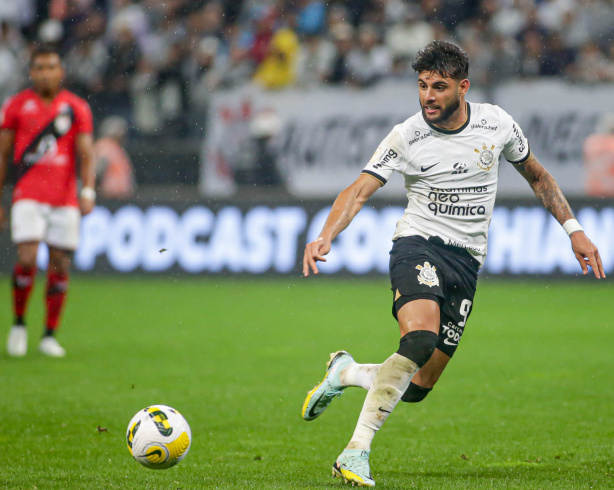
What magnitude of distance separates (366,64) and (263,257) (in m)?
4.24

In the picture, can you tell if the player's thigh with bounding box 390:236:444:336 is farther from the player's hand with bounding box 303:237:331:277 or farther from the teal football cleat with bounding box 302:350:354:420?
the teal football cleat with bounding box 302:350:354:420

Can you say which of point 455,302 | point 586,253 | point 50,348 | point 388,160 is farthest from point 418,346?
point 50,348

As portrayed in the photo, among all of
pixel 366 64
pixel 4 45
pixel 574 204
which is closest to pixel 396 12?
pixel 366 64

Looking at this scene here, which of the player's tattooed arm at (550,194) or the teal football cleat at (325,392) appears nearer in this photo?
the player's tattooed arm at (550,194)

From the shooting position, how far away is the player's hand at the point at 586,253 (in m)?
5.28

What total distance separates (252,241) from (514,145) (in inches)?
374

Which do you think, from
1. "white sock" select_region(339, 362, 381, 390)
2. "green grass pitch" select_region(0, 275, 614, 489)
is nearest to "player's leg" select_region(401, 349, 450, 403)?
"white sock" select_region(339, 362, 381, 390)

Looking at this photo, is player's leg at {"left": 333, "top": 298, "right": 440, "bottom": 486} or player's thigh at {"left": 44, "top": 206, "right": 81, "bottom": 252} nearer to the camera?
player's leg at {"left": 333, "top": 298, "right": 440, "bottom": 486}

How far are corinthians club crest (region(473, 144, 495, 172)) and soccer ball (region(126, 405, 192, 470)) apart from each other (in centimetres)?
209

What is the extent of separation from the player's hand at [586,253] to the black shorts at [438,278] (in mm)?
540

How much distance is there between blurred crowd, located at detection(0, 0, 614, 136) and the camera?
1702cm

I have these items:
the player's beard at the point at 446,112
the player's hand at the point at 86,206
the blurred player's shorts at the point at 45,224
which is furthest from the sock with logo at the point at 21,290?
the player's beard at the point at 446,112

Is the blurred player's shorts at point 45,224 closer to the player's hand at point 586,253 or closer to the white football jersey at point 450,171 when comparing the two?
the white football jersey at point 450,171

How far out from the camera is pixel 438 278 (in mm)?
5195
